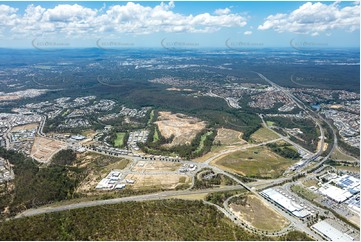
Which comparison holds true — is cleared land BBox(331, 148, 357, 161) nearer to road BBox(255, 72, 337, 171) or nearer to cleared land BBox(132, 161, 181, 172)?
road BBox(255, 72, 337, 171)

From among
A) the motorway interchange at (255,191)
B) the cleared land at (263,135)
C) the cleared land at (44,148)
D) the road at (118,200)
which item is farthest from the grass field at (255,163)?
the cleared land at (44,148)

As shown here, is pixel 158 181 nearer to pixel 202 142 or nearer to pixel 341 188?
pixel 202 142

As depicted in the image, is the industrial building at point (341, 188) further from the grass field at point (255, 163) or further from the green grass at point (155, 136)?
the green grass at point (155, 136)

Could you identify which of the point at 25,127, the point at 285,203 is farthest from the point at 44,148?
the point at 285,203

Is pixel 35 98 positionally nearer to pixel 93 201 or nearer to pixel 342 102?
pixel 93 201

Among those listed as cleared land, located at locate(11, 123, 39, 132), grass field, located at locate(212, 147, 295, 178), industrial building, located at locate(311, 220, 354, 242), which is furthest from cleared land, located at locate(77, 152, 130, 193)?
industrial building, located at locate(311, 220, 354, 242)
